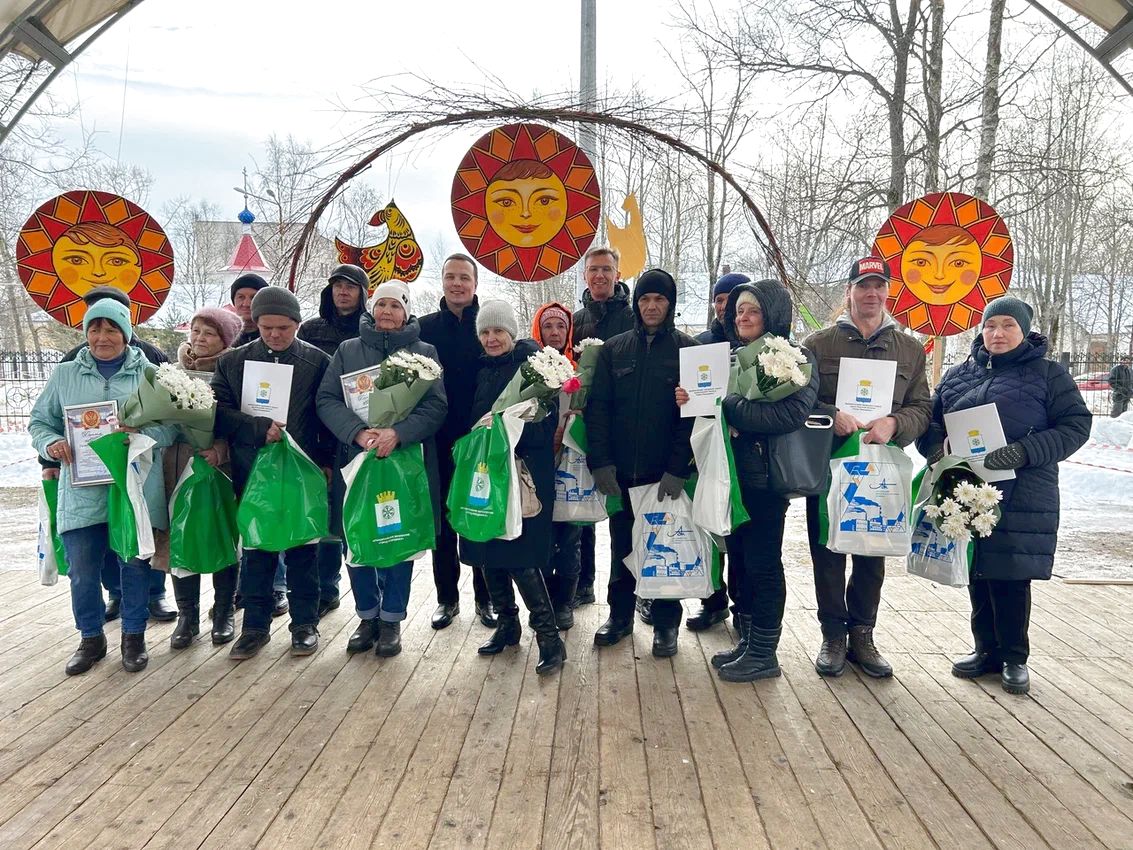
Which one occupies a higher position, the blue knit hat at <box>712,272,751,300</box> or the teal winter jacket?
the blue knit hat at <box>712,272,751,300</box>

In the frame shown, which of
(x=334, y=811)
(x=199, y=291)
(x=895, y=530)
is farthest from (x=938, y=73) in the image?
(x=199, y=291)

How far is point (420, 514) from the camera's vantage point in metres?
3.59

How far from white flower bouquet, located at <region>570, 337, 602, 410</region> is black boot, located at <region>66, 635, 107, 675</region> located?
262 centimetres

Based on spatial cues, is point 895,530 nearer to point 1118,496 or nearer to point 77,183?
point 1118,496

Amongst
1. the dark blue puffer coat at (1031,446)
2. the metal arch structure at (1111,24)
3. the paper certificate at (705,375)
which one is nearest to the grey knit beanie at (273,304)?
the paper certificate at (705,375)

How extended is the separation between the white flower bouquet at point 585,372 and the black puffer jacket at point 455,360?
0.58 metres

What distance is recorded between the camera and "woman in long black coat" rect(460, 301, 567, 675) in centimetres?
352

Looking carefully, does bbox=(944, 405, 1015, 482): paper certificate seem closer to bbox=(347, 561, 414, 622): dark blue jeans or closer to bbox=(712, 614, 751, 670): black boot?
bbox=(712, 614, 751, 670): black boot

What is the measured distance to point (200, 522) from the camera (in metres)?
3.67

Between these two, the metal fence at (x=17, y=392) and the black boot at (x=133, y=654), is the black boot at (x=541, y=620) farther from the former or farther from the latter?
the metal fence at (x=17, y=392)

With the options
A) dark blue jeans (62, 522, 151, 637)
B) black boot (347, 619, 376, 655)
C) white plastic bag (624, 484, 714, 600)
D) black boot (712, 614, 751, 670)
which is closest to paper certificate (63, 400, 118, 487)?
dark blue jeans (62, 522, 151, 637)

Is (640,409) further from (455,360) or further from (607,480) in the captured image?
(455,360)

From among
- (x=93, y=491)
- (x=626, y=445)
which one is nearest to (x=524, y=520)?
(x=626, y=445)

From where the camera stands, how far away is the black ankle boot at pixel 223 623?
3994mm
